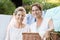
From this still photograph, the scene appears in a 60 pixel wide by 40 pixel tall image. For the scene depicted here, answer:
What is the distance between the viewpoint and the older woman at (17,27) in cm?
→ 194

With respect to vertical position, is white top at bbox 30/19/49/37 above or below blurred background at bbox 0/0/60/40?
below

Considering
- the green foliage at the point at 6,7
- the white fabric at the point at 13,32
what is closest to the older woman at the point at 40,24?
the white fabric at the point at 13,32

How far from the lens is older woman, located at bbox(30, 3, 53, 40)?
1.91 meters

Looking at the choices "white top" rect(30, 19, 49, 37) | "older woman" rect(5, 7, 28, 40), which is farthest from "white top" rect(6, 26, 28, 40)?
"white top" rect(30, 19, 49, 37)

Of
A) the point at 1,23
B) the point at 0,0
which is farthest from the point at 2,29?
the point at 0,0

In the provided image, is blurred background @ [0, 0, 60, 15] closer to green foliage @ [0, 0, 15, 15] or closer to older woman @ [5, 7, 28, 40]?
green foliage @ [0, 0, 15, 15]

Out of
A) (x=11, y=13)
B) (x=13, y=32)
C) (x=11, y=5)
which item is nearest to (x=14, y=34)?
(x=13, y=32)

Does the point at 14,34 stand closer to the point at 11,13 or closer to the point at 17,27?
the point at 17,27

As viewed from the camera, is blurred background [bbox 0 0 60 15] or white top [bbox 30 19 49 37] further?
blurred background [bbox 0 0 60 15]

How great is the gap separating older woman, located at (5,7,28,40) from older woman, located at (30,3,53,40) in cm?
10

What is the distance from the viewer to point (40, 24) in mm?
1950

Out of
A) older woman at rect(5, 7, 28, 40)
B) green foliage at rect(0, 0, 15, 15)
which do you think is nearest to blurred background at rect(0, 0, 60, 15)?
green foliage at rect(0, 0, 15, 15)

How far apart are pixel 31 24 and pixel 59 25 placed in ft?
0.86

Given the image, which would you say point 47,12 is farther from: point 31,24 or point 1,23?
point 1,23
